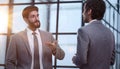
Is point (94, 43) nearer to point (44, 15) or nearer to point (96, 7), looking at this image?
point (96, 7)

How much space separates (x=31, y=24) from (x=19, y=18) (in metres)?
2.11

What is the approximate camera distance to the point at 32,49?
3.90m

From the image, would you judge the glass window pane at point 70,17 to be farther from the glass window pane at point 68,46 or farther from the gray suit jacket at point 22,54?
the gray suit jacket at point 22,54

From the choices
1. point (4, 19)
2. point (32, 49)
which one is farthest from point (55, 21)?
point (32, 49)

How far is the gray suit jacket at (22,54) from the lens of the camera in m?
3.87

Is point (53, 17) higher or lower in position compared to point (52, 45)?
higher

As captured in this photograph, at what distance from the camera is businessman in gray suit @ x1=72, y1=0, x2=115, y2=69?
3.06m

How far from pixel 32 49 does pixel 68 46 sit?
1.82 meters

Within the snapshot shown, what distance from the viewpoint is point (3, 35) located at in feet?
20.0

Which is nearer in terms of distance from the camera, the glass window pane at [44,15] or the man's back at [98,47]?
the man's back at [98,47]

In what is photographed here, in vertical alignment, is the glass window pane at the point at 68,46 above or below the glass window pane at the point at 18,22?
below

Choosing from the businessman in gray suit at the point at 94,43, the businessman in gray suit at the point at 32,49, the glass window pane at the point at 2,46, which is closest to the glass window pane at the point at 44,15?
the glass window pane at the point at 2,46

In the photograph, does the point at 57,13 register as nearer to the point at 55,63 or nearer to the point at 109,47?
the point at 55,63

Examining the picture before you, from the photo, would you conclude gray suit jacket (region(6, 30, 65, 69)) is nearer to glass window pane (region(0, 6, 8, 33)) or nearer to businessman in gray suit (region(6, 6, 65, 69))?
businessman in gray suit (region(6, 6, 65, 69))
